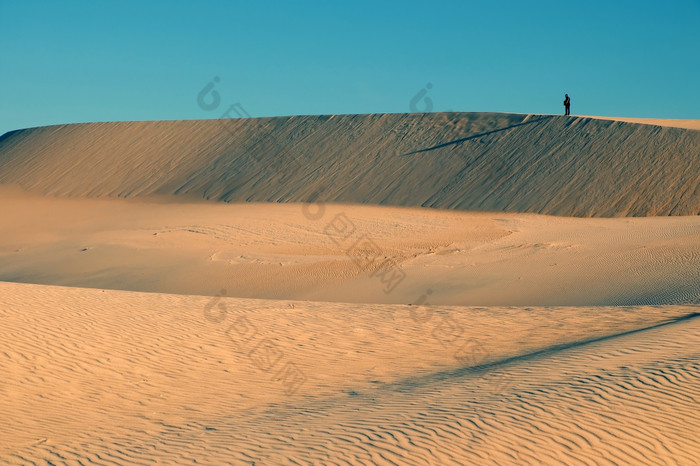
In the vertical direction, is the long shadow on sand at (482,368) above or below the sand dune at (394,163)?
below

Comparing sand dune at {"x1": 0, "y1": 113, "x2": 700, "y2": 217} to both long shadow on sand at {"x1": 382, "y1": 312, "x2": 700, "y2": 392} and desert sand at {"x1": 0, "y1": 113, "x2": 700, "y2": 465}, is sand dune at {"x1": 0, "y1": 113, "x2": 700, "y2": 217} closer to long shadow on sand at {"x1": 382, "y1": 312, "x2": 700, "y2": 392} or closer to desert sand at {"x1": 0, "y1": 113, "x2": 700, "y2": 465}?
desert sand at {"x1": 0, "y1": 113, "x2": 700, "y2": 465}

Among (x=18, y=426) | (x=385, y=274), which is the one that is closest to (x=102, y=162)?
(x=385, y=274)

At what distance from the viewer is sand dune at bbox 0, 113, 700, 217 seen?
26.5m

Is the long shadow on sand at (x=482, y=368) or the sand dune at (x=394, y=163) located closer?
the long shadow on sand at (x=482, y=368)

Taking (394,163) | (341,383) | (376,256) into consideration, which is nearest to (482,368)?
(341,383)

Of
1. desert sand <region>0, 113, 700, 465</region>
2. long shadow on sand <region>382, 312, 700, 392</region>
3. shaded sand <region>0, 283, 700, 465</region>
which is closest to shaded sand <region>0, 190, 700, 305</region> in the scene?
desert sand <region>0, 113, 700, 465</region>

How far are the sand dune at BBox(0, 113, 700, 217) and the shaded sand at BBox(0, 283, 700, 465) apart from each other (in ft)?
49.4

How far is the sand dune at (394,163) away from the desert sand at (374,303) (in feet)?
0.49

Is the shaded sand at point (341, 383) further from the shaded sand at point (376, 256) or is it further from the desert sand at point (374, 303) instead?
the shaded sand at point (376, 256)

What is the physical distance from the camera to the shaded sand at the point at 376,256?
14844 millimetres

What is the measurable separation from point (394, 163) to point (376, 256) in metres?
14.1

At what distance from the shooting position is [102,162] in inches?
1543

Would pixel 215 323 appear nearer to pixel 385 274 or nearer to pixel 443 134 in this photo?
pixel 385 274

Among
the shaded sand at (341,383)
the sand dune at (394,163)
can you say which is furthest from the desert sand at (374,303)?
the sand dune at (394,163)
